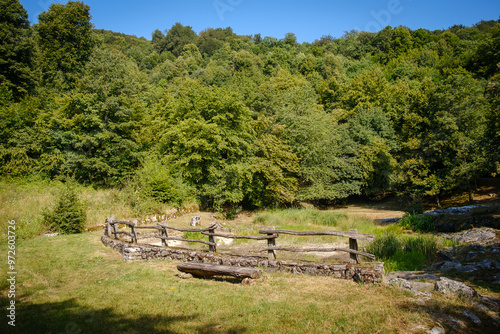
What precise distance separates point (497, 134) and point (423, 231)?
761cm

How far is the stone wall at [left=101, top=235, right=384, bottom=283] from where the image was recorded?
22.8 feet

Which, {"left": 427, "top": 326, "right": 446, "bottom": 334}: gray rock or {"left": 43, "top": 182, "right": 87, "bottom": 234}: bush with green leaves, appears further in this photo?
{"left": 43, "top": 182, "right": 87, "bottom": 234}: bush with green leaves

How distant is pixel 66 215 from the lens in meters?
14.2

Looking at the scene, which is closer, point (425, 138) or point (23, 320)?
point (23, 320)

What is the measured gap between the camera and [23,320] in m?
5.28

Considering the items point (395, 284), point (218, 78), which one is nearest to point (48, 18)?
point (218, 78)

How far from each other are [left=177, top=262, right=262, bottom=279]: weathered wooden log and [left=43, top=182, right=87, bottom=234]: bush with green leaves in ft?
30.1

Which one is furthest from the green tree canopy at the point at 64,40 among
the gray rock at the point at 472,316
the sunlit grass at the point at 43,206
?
the gray rock at the point at 472,316

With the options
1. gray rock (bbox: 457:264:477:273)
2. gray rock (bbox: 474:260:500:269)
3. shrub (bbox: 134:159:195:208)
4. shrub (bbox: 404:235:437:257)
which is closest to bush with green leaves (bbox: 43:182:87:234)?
shrub (bbox: 134:159:195:208)

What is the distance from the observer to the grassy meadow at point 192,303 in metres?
4.94

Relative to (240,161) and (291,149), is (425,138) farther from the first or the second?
(240,161)

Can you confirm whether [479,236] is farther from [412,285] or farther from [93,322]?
[93,322]

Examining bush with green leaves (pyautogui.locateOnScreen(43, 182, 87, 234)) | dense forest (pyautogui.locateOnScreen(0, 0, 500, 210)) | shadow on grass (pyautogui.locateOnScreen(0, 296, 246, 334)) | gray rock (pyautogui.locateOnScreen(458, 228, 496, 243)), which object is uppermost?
dense forest (pyautogui.locateOnScreen(0, 0, 500, 210))

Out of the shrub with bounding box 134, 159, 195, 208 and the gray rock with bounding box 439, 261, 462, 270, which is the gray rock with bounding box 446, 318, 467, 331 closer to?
the gray rock with bounding box 439, 261, 462, 270
